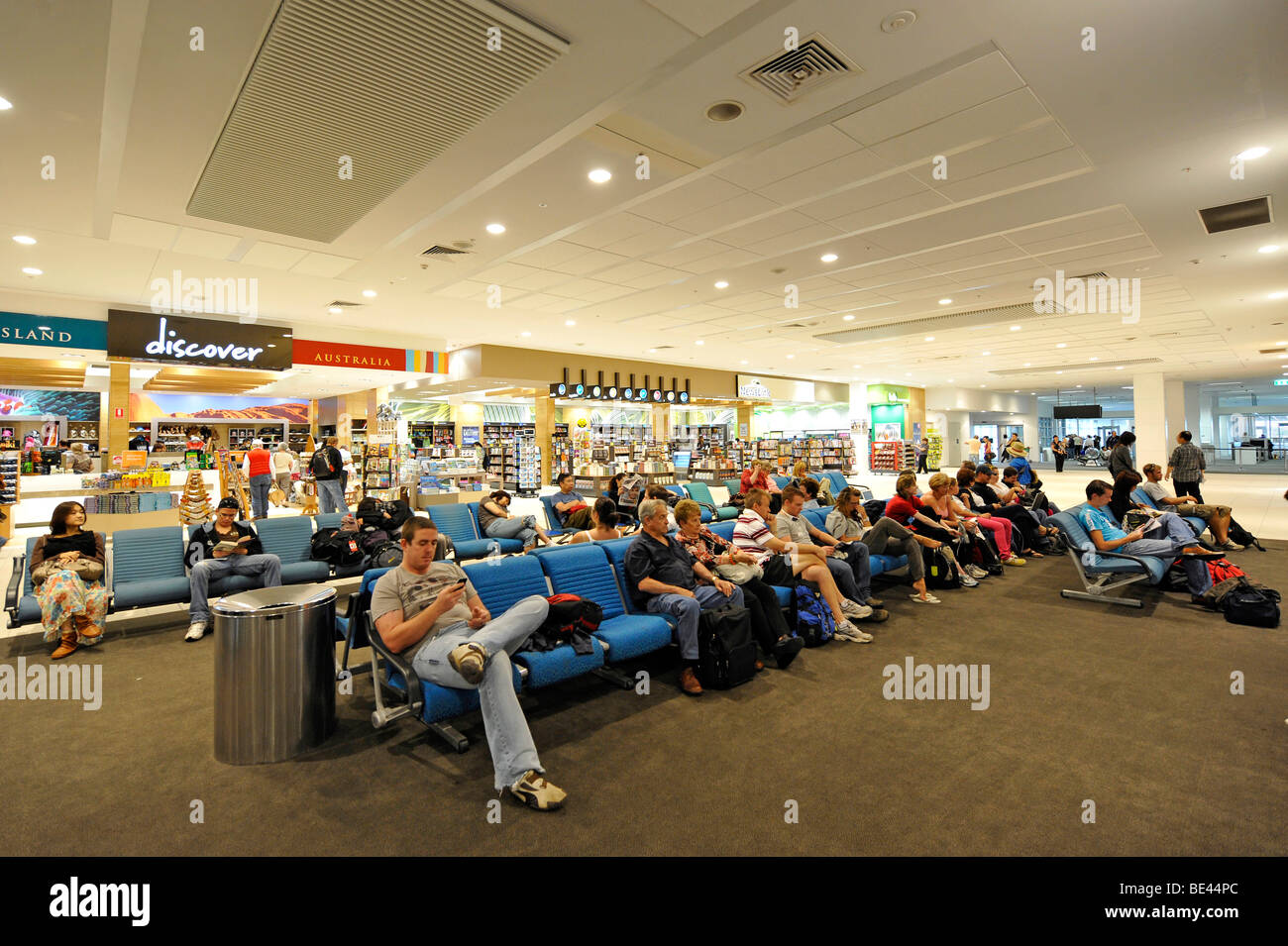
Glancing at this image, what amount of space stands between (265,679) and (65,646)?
8.93ft

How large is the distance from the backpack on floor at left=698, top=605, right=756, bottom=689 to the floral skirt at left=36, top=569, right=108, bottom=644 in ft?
14.3

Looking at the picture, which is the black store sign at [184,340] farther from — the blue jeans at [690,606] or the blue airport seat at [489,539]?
the blue jeans at [690,606]

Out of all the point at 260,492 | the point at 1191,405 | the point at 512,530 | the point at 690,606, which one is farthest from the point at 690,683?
the point at 1191,405

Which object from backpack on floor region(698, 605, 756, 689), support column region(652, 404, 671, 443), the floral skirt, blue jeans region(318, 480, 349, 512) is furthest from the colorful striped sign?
backpack on floor region(698, 605, 756, 689)

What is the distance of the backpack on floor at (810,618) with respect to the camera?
457 centimetres

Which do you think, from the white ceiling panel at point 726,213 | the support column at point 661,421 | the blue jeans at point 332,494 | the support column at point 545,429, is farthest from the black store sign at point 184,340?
the support column at point 661,421

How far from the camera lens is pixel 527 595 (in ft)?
12.3

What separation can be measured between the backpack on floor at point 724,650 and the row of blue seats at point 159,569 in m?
3.85

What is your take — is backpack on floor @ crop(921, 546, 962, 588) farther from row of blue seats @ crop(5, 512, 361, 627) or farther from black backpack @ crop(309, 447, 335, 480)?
black backpack @ crop(309, 447, 335, 480)

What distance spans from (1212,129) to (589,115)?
4.20 metres

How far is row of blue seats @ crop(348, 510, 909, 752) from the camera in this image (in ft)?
9.98

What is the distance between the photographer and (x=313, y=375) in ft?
54.5

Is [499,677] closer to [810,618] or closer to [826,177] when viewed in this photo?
[810,618]
